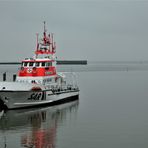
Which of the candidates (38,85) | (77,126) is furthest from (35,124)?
(38,85)

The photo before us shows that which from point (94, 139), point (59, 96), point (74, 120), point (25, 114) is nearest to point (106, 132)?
point (94, 139)

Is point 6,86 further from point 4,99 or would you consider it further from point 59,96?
point 59,96

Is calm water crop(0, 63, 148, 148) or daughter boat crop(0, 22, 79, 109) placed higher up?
daughter boat crop(0, 22, 79, 109)

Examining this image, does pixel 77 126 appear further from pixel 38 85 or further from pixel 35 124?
pixel 38 85

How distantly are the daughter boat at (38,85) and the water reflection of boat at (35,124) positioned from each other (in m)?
0.77

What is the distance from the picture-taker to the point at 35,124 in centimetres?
2323

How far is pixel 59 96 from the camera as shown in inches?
1249

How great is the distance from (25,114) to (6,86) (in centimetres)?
252

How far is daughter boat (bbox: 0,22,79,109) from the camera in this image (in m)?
26.9

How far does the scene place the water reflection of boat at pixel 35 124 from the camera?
59.5 ft

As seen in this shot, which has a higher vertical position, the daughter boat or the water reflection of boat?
the daughter boat

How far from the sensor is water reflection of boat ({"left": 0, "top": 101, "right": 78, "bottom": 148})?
18139 millimetres

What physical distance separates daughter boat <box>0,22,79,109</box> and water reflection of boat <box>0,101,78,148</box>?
771 mm

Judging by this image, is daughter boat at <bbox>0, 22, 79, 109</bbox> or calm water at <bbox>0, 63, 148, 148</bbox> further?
daughter boat at <bbox>0, 22, 79, 109</bbox>
